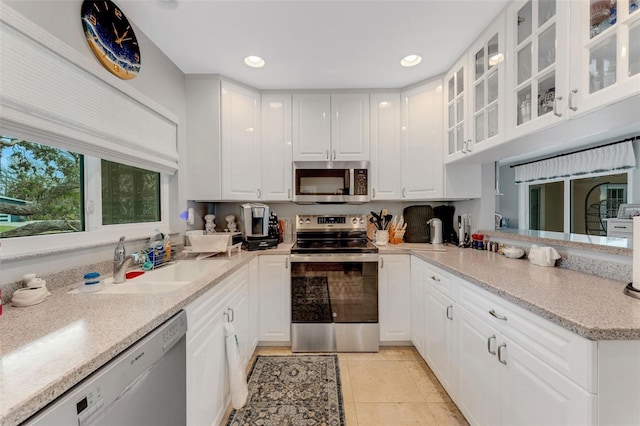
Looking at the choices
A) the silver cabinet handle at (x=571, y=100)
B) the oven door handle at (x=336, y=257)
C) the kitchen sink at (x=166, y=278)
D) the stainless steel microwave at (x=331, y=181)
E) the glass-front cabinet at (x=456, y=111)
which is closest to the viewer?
the silver cabinet handle at (x=571, y=100)

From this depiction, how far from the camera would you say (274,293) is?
223 centimetres

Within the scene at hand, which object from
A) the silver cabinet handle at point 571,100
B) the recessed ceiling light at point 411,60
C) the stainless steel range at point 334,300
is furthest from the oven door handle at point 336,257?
the recessed ceiling light at point 411,60

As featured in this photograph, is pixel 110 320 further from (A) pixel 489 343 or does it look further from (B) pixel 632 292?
(B) pixel 632 292

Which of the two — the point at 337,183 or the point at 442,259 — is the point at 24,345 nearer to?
the point at 442,259

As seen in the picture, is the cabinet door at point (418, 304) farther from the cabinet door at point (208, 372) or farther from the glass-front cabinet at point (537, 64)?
the cabinet door at point (208, 372)

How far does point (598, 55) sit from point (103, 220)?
2605mm

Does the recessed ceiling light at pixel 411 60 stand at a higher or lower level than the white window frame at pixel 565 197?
higher

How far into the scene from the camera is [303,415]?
5.10 feet

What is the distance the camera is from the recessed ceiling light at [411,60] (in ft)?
6.63

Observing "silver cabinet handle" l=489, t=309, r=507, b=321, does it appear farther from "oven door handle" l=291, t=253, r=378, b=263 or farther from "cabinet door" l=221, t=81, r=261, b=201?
"cabinet door" l=221, t=81, r=261, b=201

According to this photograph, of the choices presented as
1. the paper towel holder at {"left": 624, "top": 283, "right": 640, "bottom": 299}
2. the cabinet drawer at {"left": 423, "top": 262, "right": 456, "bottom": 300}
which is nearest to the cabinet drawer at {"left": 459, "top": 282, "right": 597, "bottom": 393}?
the cabinet drawer at {"left": 423, "top": 262, "right": 456, "bottom": 300}

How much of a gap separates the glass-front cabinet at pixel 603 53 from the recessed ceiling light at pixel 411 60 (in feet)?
3.47

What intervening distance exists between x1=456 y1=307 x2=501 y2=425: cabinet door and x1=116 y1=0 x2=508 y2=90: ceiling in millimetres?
1828

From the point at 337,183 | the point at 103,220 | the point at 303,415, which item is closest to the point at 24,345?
the point at 103,220
